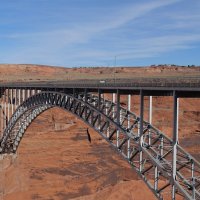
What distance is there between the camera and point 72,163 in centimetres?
5338

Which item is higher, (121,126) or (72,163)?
(121,126)

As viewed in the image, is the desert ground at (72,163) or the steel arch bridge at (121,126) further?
the desert ground at (72,163)

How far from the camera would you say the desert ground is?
42.7 m

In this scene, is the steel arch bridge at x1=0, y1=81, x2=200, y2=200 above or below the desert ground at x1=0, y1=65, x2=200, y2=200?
above

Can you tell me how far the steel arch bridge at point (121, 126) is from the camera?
59.9ft

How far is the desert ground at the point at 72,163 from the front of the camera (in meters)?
42.7

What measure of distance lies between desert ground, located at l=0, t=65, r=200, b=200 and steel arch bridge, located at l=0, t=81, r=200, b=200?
3.92 meters

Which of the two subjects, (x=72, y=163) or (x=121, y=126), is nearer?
(x=121, y=126)

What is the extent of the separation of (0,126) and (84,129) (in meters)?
17.0

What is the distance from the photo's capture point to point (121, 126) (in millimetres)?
23156

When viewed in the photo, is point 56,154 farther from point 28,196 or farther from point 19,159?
point 28,196

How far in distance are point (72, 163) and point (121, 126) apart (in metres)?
31.3

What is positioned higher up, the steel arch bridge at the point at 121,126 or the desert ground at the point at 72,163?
the steel arch bridge at the point at 121,126

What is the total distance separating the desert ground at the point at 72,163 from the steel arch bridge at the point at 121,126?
392cm
